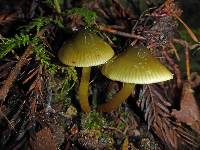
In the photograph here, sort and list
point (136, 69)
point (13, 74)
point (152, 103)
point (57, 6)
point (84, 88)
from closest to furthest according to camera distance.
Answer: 1. point (136, 69)
2. point (13, 74)
3. point (84, 88)
4. point (152, 103)
5. point (57, 6)

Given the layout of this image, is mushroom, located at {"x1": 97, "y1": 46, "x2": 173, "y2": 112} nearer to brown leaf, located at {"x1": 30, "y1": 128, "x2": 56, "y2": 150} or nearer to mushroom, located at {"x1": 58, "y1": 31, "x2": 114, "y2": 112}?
mushroom, located at {"x1": 58, "y1": 31, "x2": 114, "y2": 112}

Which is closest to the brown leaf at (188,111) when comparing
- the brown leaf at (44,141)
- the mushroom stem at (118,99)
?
the mushroom stem at (118,99)

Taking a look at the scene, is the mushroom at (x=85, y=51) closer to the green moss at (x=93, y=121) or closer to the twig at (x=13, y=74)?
the twig at (x=13, y=74)

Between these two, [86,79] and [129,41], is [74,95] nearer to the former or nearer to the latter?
[86,79]

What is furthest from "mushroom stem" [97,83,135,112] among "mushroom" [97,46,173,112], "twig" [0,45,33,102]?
"twig" [0,45,33,102]

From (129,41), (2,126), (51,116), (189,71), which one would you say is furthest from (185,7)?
(2,126)

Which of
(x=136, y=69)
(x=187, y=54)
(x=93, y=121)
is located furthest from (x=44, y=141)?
(x=187, y=54)

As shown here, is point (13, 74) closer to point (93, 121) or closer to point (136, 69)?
point (93, 121)
